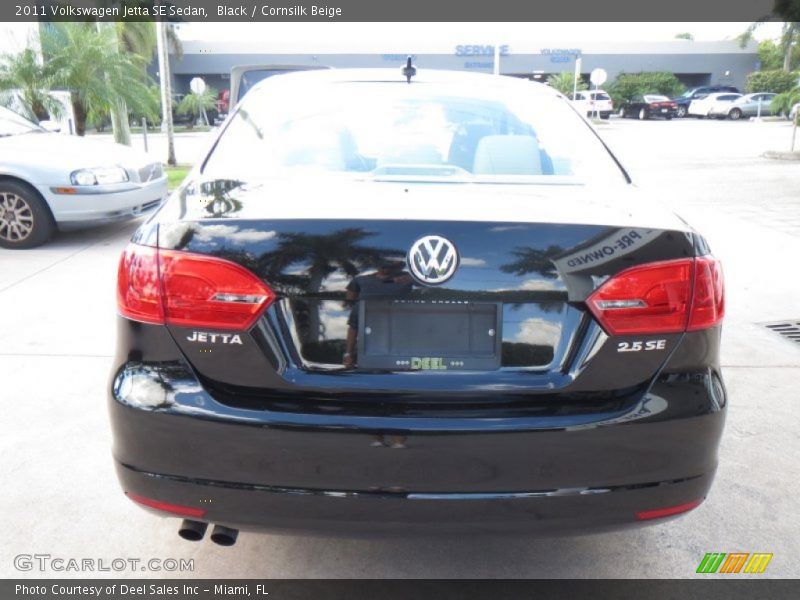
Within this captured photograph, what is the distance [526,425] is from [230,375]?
0.78 m

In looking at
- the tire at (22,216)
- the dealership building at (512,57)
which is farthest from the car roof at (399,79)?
the dealership building at (512,57)

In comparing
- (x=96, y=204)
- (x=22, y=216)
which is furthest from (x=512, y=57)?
(x=22, y=216)

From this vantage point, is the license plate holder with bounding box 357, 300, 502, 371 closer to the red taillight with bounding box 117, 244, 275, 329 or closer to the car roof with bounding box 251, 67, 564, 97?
the red taillight with bounding box 117, 244, 275, 329

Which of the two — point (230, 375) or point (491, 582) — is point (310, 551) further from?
point (230, 375)

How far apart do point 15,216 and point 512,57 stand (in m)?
53.2

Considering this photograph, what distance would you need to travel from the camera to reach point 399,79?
10.9 feet

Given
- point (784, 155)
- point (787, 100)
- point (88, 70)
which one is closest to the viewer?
point (88, 70)

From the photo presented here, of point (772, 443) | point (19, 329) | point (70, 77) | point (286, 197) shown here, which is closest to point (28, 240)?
point (19, 329)

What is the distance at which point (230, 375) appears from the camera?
1977mm

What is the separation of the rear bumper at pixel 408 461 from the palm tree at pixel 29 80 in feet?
38.3

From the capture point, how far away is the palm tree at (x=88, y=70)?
487 inches
